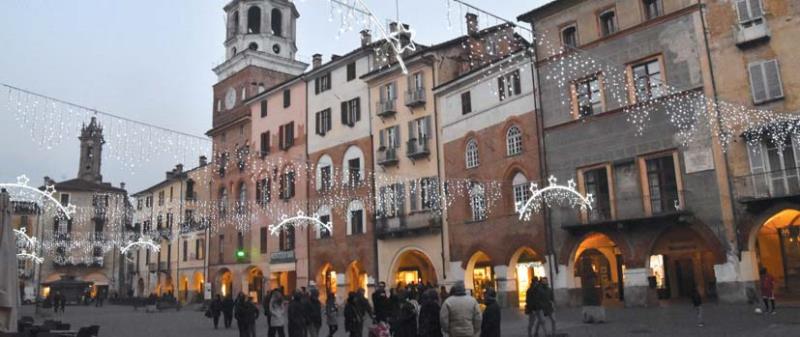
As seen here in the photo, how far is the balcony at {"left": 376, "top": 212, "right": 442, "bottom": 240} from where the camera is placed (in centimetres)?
3400

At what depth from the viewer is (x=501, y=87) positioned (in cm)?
3145

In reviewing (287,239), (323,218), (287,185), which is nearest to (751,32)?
(323,218)

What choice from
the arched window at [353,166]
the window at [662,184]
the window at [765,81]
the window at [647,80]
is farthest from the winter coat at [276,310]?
the arched window at [353,166]

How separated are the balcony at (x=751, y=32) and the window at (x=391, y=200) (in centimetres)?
1879

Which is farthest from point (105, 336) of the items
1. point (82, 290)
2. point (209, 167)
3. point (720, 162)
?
point (82, 290)

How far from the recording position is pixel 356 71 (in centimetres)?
4097

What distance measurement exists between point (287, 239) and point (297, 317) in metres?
30.6

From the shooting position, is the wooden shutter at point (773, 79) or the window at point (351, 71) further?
the window at point (351, 71)

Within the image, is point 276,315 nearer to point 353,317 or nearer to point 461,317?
point 353,317

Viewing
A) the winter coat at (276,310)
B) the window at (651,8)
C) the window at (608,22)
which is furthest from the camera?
the window at (608,22)

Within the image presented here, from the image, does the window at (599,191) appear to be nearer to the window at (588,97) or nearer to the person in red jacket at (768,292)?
the window at (588,97)

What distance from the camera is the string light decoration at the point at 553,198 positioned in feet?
89.5

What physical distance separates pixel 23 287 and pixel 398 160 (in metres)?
54.1

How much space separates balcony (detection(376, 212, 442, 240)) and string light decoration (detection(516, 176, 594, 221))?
18.3 ft
